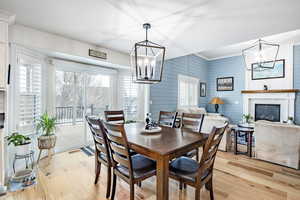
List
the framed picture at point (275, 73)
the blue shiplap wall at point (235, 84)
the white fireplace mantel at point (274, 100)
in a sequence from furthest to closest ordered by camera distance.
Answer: the blue shiplap wall at point (235, 84)
the framed picture at point (275, 73)
the white fireplace mantel at point (274, 100)

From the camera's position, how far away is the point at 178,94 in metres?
6.04

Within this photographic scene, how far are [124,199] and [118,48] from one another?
3.27 m

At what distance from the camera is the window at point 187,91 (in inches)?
244

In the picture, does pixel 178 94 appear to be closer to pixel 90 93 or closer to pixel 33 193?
pixel 90 93

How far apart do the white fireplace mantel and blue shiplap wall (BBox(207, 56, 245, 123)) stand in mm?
292

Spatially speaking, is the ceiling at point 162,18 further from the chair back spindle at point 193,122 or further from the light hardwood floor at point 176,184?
the light hardwood floor at point 176,184

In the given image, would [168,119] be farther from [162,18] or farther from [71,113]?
[71,113]

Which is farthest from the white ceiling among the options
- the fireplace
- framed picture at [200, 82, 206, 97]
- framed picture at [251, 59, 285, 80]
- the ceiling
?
the ceiling

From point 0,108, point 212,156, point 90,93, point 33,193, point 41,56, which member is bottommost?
point 33,193

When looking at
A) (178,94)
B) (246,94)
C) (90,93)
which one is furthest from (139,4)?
(246,94)

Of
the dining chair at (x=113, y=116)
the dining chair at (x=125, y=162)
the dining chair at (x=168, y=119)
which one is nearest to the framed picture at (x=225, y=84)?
the dining chair at (x=168, y=119)

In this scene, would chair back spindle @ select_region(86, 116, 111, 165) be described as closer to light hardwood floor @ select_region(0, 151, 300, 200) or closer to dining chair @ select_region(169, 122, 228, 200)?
light hardwood floor @ select_region(0, 151, 300, 200)

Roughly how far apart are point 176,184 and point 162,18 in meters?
2.62

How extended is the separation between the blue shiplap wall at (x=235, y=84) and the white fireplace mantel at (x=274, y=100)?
292 millimetres
